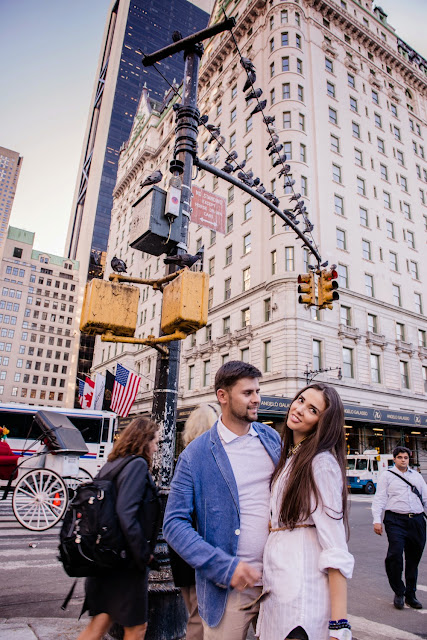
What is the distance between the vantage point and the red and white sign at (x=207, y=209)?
6879 mm

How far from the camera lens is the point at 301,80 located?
35281mm

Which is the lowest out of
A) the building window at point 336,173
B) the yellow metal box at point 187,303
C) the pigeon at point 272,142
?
the yellow metal box at point 187,303

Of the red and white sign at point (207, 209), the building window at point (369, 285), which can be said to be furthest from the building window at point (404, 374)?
the red and white sign at point (207, 209)

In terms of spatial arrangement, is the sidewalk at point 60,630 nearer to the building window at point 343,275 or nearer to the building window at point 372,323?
the building window at point 343,275

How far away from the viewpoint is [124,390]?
74.9 feet

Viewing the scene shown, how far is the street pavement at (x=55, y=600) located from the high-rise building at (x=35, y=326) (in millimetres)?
97916

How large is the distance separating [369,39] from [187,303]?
51915 mm

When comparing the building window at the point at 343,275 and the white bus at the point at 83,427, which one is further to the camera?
the building window at the point at 343,275

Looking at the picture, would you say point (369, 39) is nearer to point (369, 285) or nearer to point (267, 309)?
point (369, 285)

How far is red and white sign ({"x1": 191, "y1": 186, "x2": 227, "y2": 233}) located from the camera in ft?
22.6

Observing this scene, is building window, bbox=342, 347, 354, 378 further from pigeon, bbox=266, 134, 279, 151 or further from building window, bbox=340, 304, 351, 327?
pigeon, bbox=266, 134, 279, 151

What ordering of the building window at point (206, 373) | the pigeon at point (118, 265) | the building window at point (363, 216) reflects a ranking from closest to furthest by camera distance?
the pigeon at point (118, 265)
the building window at point (206, 373)
the building window at point (363, 216)

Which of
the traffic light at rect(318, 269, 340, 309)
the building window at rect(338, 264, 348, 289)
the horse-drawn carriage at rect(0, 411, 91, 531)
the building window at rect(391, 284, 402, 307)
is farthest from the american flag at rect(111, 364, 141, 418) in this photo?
the building window at rect(391, 284, 402, 307)

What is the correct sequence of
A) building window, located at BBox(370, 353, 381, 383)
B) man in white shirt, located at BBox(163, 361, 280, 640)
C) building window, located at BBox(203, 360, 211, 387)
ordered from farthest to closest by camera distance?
building window, located at BBox(203, 360, 211, 387) < building window, located at BBox(370, 353, 381, 383) < man in white shirt, located at BBox(163, 361, 280, 640)
